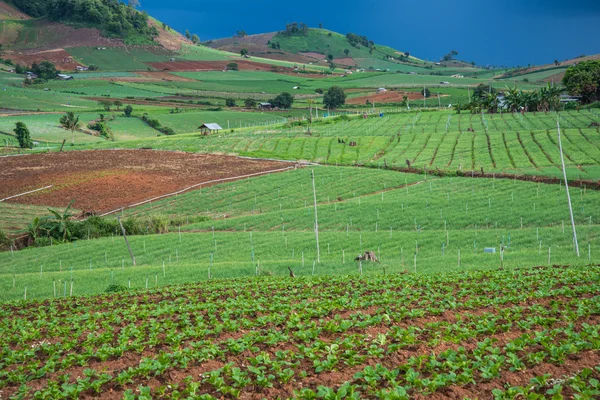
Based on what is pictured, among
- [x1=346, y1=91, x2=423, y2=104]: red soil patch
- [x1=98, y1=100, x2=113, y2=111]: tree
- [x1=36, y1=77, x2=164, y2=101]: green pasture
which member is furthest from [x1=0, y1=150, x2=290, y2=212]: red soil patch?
[x1=346, y1=91, x2=423, y2=104]: red soil patch

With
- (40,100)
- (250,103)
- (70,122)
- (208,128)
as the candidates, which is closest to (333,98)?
(250,103)

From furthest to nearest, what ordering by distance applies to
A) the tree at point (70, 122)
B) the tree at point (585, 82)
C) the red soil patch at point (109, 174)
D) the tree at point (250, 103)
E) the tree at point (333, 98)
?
the tree at point (250, 103) < the tree at point (333, 98) < the tree at point (585, 82) < the tree at point (70, 122) < the red soil patch at point (109, 174)

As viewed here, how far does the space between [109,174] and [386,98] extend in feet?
351

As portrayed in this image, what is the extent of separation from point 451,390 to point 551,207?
137ft

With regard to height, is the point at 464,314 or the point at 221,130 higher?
the point at 221,130

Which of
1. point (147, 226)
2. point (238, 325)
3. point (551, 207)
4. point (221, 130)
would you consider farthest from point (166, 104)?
point (238, 325)

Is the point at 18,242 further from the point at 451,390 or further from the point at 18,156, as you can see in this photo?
the point at 451,390

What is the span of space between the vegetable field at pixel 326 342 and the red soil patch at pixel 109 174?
46818mm

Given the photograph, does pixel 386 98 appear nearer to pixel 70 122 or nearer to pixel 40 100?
pixel 70 122

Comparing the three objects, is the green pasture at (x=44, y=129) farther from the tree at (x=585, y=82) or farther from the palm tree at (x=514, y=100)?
the tree at (x=585, y=82)

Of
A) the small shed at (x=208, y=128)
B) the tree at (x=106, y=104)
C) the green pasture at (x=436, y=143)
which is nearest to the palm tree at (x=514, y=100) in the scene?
the green pasture at (x=436, y=143)

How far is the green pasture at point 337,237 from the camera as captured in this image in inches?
1609

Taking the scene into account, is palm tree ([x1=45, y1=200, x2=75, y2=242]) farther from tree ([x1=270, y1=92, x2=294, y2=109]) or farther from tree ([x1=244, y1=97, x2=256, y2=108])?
tree ([x1=244, y1=97, x2=256, y2=108])

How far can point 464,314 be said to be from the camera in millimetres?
22797
